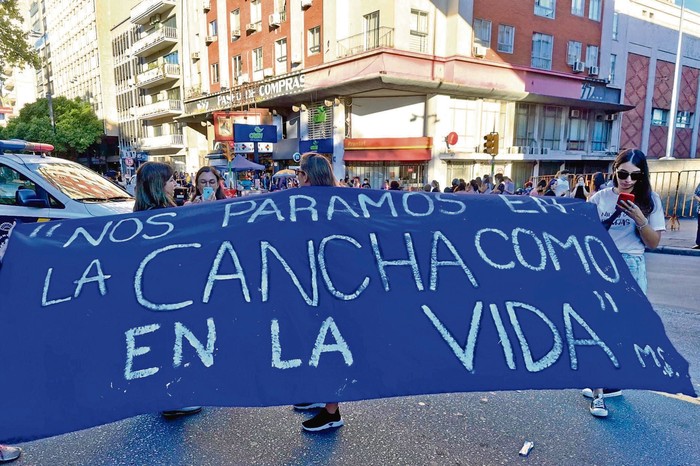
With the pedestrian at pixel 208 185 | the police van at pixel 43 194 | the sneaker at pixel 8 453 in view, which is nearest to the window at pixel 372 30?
the police van at pixel 43 194

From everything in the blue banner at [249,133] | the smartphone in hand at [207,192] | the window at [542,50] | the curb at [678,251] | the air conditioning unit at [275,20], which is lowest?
the curb at [678,251]

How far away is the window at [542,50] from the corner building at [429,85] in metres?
0.06

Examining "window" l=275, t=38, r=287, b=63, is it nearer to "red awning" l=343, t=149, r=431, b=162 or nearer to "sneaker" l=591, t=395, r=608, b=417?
"red awning" l=343, t=149, r=431, b=162

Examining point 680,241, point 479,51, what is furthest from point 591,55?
point 680,241

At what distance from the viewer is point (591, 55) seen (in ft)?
91.1

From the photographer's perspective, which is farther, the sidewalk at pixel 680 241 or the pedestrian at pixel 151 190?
the sidewalk at pixel 680 241

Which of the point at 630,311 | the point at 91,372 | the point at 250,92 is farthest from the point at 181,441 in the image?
the point at 250,92

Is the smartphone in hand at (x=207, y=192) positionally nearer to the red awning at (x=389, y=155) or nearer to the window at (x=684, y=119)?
the red awning at (x=389, y=155)

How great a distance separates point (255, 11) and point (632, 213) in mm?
30599

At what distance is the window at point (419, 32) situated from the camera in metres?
21.8

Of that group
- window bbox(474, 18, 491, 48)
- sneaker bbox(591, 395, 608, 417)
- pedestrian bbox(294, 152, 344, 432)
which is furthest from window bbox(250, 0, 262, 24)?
sneaker bbox(591, 395, 608, 417)

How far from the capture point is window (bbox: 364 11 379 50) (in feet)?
71.5

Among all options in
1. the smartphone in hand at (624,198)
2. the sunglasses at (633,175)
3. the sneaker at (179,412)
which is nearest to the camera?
the smartphone in hand at (624,198)

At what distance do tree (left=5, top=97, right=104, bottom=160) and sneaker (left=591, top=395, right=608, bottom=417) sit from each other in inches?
1966
